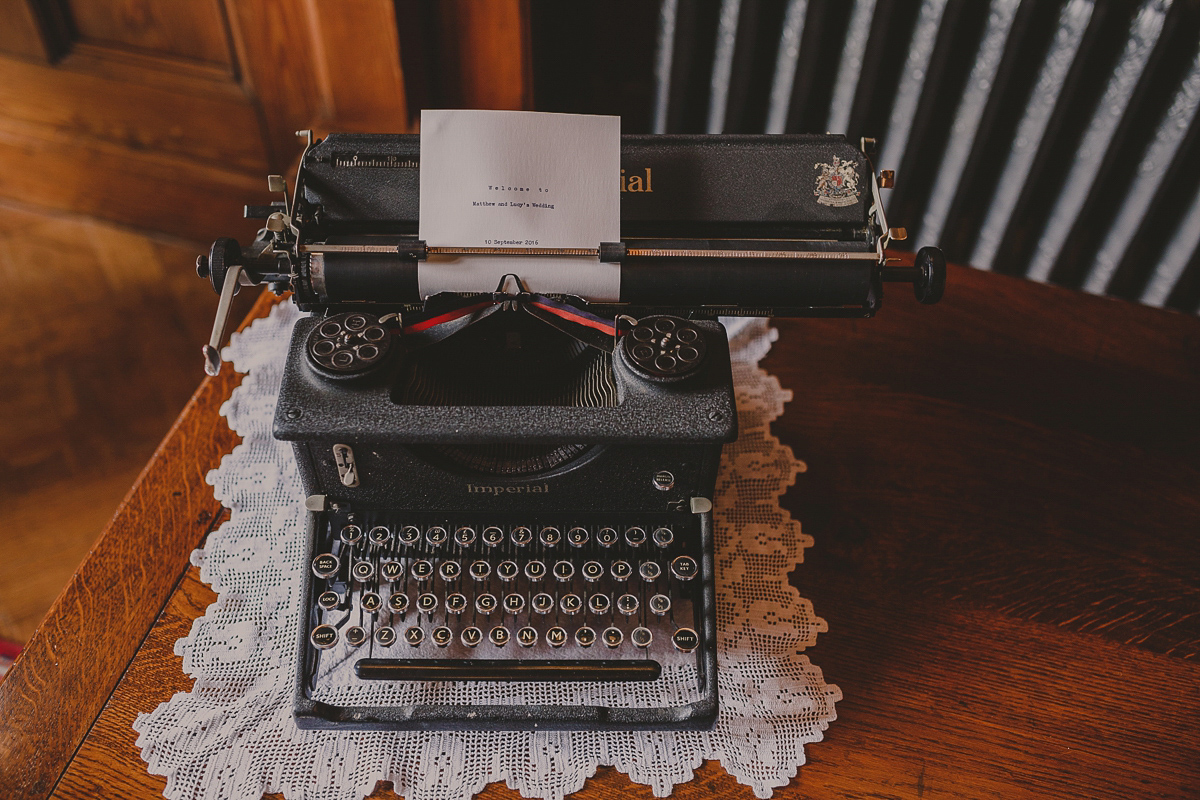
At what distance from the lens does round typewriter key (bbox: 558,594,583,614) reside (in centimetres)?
108

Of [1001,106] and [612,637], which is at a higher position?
[1001,106]

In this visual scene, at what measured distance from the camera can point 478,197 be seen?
3.55ft

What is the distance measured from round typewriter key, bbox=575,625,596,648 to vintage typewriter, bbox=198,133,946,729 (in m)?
0.02

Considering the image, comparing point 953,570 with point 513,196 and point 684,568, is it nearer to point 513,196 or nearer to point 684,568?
point 684,568

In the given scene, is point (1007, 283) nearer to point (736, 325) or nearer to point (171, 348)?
point (736, 325)

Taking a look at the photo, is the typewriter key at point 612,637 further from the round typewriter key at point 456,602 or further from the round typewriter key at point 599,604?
the round typewriter key at point 456,602

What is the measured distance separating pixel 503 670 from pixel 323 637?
0.22 m

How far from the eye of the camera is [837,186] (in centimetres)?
114

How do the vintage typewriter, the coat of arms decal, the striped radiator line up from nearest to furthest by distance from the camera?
the vintage typewriter
the coat of arms decal
the striped radiator


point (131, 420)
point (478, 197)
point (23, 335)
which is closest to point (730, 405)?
point (478, 197)

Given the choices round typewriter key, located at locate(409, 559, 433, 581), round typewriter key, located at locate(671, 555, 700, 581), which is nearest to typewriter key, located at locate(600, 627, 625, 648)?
round typewriter key, located at locate(671, 555, 700, 581)

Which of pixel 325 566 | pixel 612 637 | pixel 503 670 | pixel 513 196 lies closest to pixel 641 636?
pixel 612 637

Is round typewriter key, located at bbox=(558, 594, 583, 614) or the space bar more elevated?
round typewriter key, located at bbox=(558, 594, 583, 614)

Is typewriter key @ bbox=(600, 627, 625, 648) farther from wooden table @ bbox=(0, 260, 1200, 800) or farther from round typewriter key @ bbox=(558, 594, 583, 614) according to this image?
wooden table @ bbox=(0, 260, 1200, 800)
